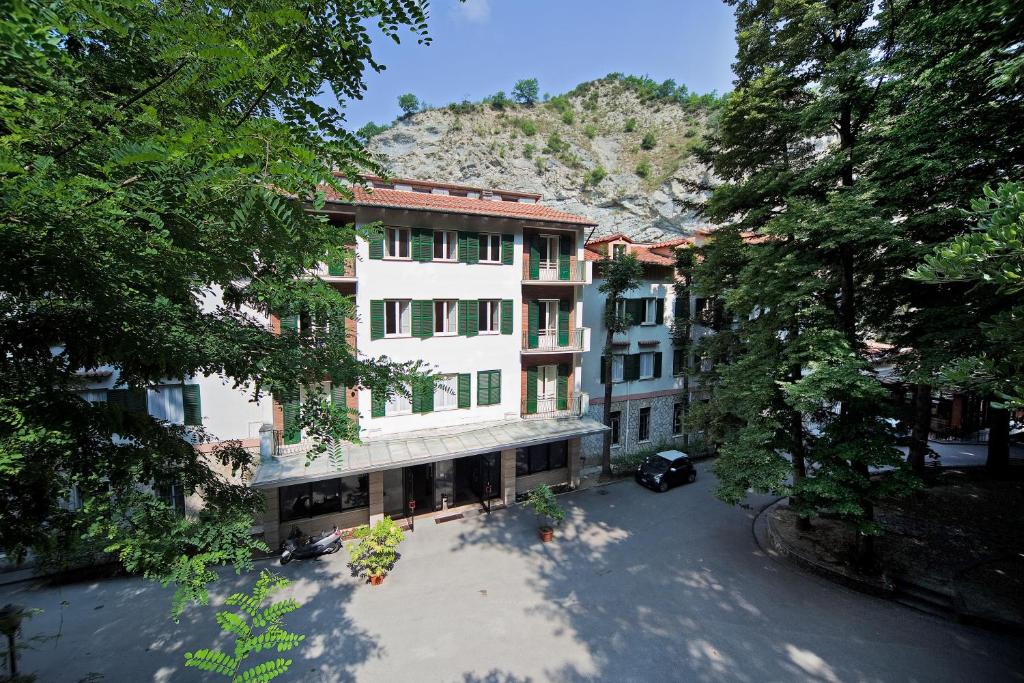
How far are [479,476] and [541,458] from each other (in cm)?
292

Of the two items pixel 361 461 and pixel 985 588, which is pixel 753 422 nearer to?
pixel 985 588

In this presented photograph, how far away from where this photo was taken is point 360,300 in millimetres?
15172

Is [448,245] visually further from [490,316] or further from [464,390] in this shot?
[464,390]

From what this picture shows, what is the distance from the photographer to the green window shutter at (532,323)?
60.3 feet

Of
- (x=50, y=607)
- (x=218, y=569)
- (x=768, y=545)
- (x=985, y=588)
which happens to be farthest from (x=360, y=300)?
(x=985, y=588)

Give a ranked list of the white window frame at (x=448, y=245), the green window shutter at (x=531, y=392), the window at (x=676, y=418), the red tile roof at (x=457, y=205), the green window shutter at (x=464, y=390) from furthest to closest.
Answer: the window at (x=676, y=418)
the green window shutter at (x=531, y=392)
the green window shutter at (x=464, y=390)
the white window frame at (x=448, y=245)
the red tile roof at (x=457, y=205)

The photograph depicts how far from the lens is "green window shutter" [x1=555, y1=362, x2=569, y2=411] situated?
19.3 metres

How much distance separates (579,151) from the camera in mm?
47656

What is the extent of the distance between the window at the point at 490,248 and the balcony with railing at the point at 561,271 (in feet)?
4.87

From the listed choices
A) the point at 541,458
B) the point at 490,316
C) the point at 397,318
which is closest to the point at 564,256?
the point at 490,316

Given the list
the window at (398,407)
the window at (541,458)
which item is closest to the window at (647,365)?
the window at (541,458)

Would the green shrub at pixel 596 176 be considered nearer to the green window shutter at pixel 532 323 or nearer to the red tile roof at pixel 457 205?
the red tile roof at pixel 457 205

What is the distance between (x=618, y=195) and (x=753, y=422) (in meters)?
34.5

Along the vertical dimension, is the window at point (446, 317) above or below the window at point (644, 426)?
above
